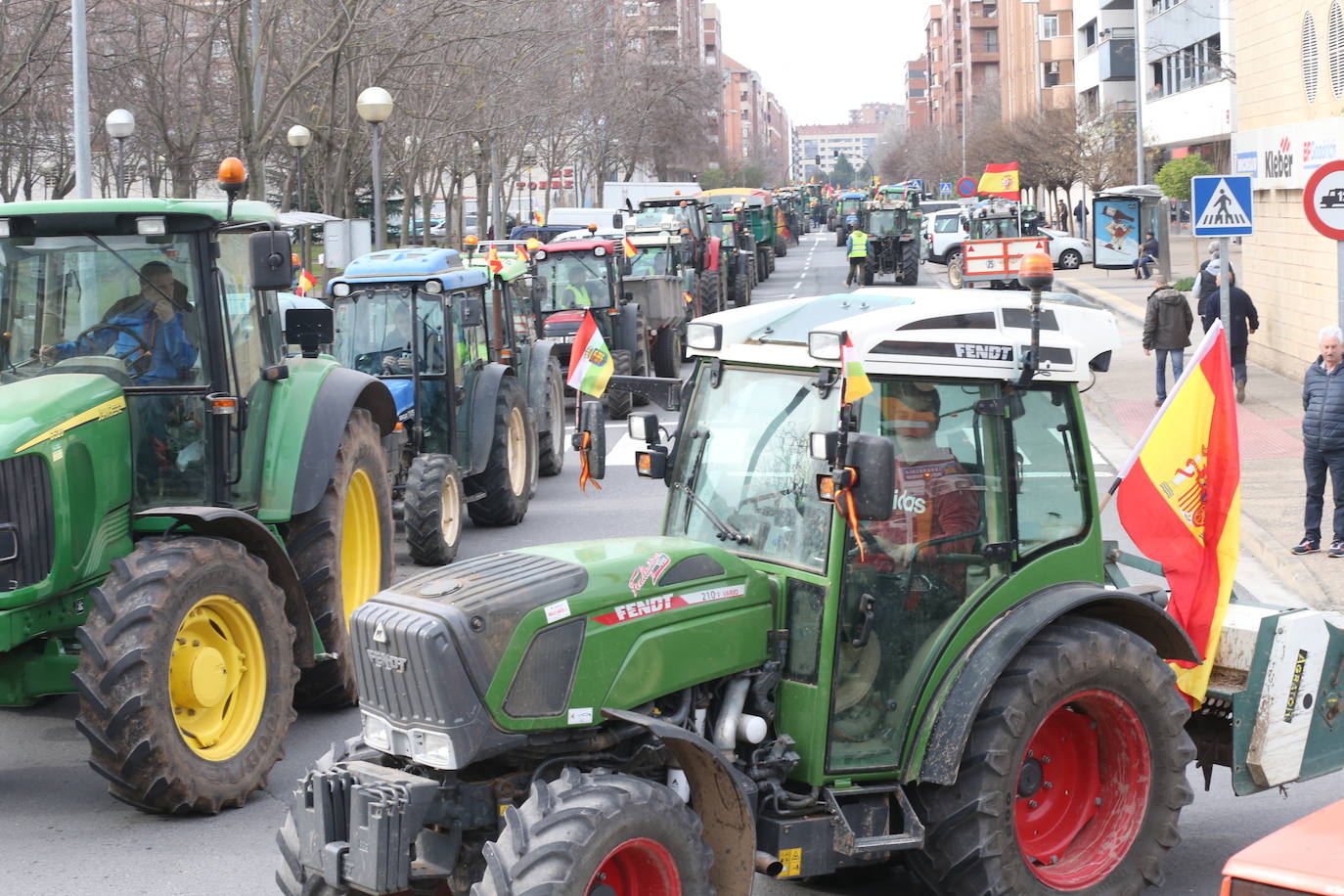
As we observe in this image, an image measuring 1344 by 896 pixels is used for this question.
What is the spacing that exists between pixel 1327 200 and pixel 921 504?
25.1ft

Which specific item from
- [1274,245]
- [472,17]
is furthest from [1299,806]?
[472,17]

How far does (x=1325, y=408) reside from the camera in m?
11.6

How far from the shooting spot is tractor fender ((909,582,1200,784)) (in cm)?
516

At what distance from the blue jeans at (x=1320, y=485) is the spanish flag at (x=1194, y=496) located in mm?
5750

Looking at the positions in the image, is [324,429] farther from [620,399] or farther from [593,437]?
[620,399]

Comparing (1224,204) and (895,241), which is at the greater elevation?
(895,241)

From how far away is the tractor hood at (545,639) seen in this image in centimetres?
462

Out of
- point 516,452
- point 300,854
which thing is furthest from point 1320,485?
point 300,854

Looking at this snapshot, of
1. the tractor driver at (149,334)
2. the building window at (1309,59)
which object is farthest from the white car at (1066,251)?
the tractor driver at (149,334)

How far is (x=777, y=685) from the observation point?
520 cm

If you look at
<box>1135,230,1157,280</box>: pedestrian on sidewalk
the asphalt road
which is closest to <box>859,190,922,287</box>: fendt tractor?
<box>1135,230,1157,280</box>: pedestrian on sidewalk

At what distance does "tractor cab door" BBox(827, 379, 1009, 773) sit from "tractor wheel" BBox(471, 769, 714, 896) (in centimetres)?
72

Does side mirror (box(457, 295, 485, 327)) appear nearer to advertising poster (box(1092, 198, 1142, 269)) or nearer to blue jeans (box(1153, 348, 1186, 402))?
blue jeans (box(1153, 348, 1186, 402))

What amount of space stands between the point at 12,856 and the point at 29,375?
2.28m
